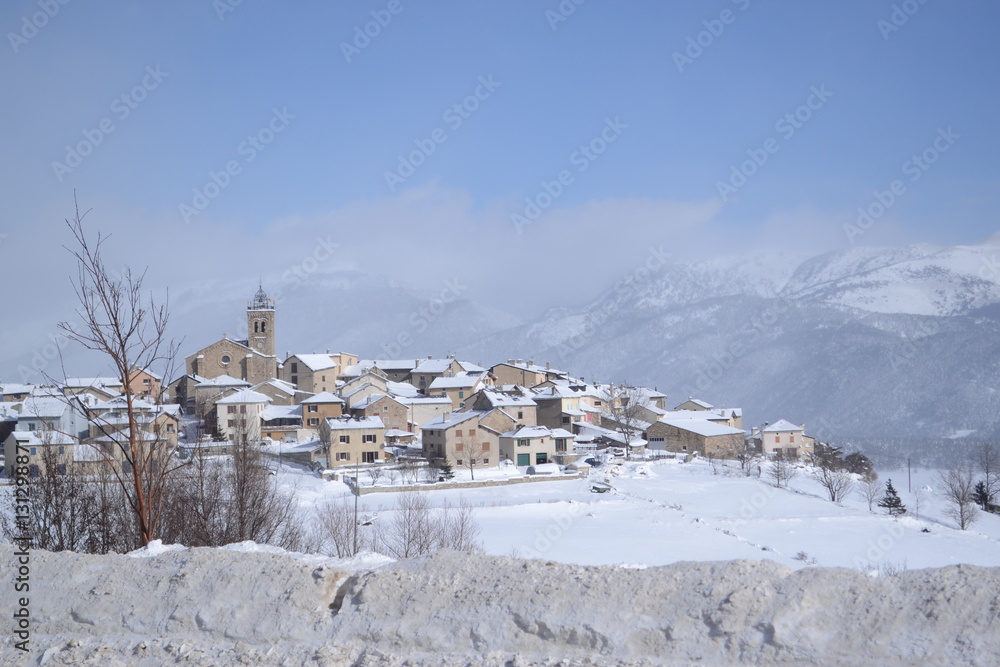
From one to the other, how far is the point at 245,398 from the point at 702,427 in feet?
112

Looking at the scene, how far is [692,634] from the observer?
18.9ft

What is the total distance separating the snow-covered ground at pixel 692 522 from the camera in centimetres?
2641

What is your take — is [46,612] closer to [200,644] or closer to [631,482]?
[200,644]

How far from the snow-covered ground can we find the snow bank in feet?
51.7

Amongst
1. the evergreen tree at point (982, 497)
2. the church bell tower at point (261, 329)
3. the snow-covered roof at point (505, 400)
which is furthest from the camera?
the church bell tower at point (261, 329)

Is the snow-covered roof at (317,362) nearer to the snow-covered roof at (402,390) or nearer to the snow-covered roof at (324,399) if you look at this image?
the snow-covered roof at (402,390)

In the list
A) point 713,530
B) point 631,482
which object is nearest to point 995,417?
point 631,482

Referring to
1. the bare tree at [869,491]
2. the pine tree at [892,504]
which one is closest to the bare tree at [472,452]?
the bare tree at [869,491]

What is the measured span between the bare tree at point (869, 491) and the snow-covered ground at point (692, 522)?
54 centimetres

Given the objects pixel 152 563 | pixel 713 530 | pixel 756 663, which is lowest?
pixel 713 530

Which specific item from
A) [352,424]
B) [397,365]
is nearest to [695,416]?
[397,365]

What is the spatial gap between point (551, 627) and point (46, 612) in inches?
175

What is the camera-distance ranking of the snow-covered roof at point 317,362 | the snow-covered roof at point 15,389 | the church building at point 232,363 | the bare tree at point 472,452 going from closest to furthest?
the bare tree at point 472,452 → the snow-covered roof at point 15,389 → the church building at point 232,363 → the snow-covered roof at point 317,362

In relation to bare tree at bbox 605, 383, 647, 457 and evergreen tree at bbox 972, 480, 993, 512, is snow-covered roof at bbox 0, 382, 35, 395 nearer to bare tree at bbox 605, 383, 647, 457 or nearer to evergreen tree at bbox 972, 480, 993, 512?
bare tree at bbox 605, 383, 647, 457
